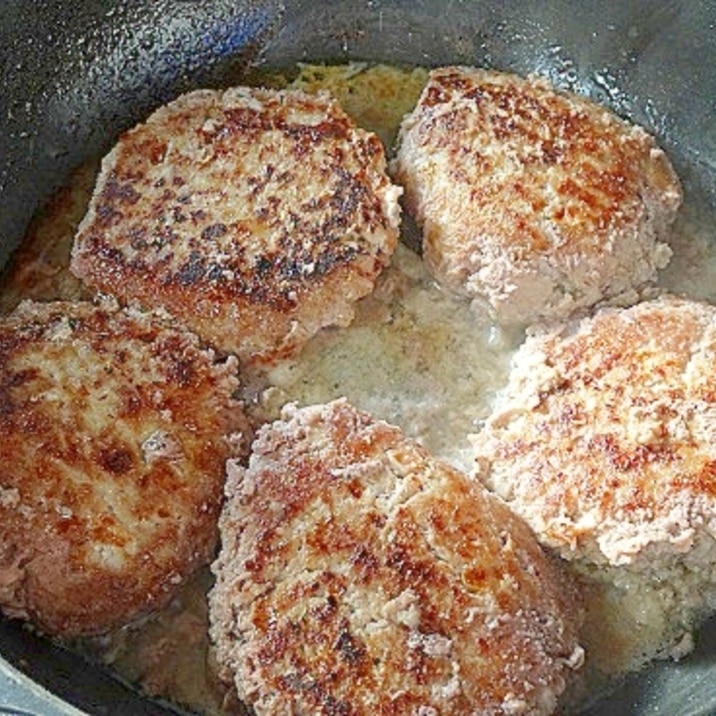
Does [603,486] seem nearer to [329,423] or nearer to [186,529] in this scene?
[329,423]

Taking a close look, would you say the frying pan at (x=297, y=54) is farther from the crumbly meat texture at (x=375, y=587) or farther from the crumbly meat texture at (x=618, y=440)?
the crumbly meat texture at (x=375, y=587)

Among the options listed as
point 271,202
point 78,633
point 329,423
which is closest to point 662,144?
point 271,202

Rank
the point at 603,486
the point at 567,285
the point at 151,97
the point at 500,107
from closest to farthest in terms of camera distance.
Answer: the point at 603,486, the point at 567,285, the point at 500,107, the point at 151,97

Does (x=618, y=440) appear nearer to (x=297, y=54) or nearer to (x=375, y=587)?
(x=375, y=587)

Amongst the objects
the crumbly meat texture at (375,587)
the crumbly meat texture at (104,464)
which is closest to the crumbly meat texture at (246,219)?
the crumbly meat texture at (104,464)

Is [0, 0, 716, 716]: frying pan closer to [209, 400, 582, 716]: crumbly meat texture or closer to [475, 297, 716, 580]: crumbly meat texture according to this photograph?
[475, 297, 716, 580]: crumbly meat texture

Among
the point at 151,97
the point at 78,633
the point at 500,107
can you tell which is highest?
the point at 500,107

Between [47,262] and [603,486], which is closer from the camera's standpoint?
[603,486]
